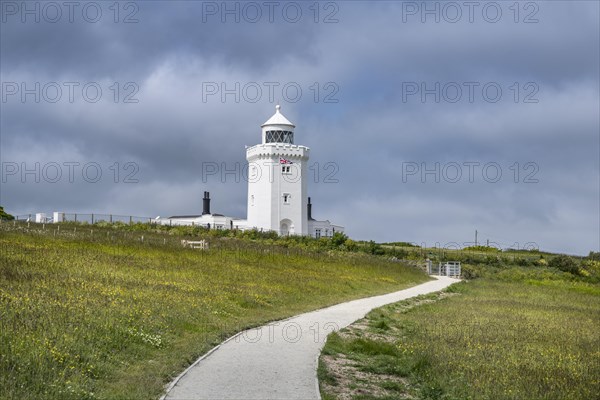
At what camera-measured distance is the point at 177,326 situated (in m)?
17.8

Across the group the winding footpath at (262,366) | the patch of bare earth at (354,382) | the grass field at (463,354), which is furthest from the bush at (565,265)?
the patch of bare earth at (354,382)

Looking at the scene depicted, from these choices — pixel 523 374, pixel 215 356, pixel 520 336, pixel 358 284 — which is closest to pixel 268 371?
pixel 215 356

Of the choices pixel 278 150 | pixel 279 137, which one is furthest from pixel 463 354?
pixel 279 137

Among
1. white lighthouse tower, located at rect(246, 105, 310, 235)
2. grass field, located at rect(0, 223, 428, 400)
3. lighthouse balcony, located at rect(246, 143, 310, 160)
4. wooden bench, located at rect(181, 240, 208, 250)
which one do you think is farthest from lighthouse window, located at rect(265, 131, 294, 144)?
grass field, located at rect(0, 223, 428, 400)

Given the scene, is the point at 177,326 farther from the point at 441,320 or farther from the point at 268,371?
the point at 441,320

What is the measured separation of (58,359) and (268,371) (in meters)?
3.88

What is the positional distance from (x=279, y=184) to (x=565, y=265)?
93.9ft

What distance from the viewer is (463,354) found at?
57.9 feet

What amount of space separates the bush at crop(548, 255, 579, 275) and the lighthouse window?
28854mm

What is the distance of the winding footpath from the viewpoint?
484 inches

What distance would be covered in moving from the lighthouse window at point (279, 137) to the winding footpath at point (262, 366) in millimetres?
54435

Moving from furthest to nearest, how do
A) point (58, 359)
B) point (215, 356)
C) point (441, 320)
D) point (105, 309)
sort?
1. point (441, 320)
2. point (105, 309)
3. point (215, 356)
4. point (58, 359)

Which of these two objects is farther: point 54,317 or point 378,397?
point 54,317

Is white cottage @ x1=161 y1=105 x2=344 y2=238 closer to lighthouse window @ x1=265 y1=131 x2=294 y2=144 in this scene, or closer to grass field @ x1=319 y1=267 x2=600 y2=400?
lighthouse window @ x1=265 y1=131 x2=294 y2=144
